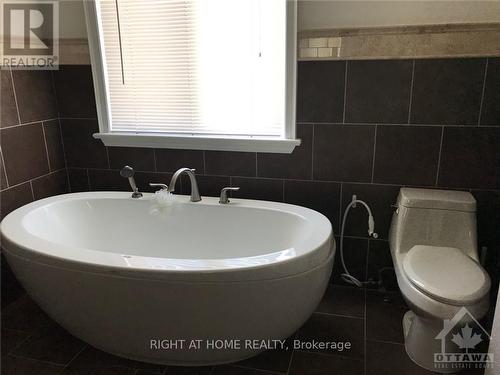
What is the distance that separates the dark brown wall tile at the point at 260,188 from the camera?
2381mm

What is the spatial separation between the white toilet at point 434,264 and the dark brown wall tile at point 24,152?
2.15m

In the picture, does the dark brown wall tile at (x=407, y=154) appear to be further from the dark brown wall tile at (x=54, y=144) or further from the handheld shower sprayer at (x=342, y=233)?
the dark brown wall tile at (x=54, y=144)

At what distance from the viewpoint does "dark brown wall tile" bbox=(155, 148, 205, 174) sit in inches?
97.0

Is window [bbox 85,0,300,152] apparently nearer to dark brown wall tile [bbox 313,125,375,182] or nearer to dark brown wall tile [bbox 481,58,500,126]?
dark brown wall tile [bbox 313,125,375,182]

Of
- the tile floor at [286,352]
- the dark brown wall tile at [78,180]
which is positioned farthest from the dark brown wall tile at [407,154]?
the dark brown wall tile at [78,180]

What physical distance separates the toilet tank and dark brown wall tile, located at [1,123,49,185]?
2.15 metres

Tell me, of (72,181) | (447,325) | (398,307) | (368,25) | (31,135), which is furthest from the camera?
(72,181)

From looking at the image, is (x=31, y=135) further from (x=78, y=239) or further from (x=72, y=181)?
(x=78, y=239)

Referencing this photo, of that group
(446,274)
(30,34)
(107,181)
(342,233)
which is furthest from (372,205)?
(30,34)

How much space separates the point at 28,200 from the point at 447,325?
2353mm

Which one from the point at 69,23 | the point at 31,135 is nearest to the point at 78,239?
the point at 31,135

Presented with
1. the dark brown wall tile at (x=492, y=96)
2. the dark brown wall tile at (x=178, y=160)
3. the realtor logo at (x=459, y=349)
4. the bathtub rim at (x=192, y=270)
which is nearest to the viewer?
the bathtub rim at (x=192, y=270)

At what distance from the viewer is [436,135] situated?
2.08 meters

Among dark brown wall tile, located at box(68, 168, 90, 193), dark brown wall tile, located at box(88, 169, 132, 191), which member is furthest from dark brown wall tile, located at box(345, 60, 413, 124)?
dark brown wall tile, located at box(68, 168, 90, 193)
